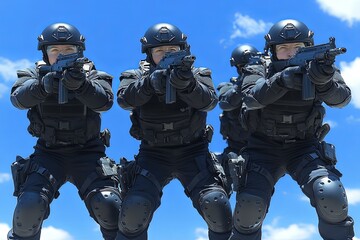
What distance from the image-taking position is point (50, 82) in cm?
763

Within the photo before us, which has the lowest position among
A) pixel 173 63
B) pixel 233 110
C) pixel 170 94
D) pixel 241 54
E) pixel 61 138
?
pixel 61 138

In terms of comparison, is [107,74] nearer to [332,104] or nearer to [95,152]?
[95,152]

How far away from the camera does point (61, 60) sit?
25.2 ft

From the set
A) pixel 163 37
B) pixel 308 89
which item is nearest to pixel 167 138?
pixel 163 37

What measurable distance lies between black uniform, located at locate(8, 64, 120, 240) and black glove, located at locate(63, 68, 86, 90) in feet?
0.54

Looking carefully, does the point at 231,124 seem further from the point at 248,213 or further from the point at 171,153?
the point at 248,213

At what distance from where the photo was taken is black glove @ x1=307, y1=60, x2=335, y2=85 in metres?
6.90

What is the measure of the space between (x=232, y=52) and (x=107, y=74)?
3.42 m

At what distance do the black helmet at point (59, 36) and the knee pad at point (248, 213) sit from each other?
2.89 m

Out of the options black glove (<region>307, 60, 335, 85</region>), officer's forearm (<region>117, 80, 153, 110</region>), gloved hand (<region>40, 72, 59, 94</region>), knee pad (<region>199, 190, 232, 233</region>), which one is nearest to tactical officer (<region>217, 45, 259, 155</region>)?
officer's forearm (<region>117, 80, 153, 110</region>)

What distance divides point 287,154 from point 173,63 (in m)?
1.84

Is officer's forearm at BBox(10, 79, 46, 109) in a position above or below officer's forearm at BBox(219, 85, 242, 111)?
below

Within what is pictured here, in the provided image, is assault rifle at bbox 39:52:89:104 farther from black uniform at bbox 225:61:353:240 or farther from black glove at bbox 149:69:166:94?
black uniform at bbox 225:61:353:240

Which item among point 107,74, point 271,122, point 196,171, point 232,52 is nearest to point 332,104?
point 271,122
